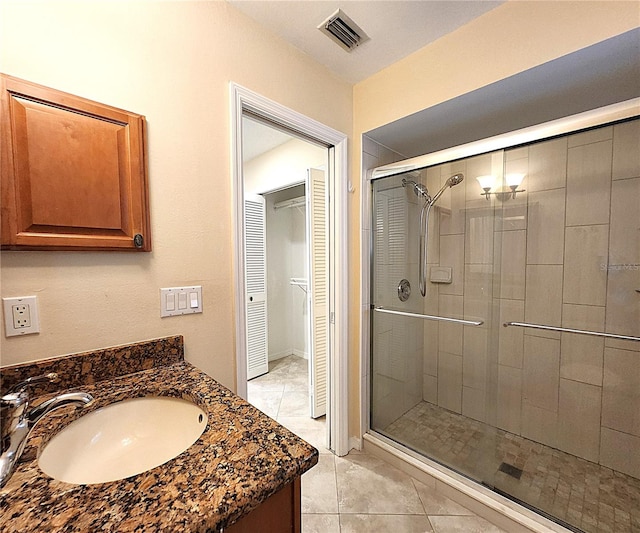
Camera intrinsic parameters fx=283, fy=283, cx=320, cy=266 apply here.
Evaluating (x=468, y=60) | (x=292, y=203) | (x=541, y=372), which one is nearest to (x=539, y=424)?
(x=541, y=372)

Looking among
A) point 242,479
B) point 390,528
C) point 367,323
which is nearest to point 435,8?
point 367,323

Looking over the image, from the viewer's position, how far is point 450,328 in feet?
7.13

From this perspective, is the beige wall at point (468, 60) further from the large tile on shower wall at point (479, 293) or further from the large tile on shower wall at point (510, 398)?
the large tile on shower wall at point (510, 398)

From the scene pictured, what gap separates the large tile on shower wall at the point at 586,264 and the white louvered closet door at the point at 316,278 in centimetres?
161

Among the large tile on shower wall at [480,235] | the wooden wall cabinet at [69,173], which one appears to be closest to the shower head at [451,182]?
the large tile on shower wall at [480,235]

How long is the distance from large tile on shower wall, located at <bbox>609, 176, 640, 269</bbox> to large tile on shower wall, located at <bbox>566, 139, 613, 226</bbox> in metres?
0.04

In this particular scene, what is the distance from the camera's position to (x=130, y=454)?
2.68 ft

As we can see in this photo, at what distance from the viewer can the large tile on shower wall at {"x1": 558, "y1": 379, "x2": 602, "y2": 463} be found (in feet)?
5.72

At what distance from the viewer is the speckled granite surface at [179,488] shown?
446mm

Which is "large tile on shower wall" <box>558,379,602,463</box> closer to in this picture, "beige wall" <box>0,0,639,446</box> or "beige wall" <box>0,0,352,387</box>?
"beige wall" <box>0,0,639,446</box>

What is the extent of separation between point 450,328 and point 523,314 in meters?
0.48

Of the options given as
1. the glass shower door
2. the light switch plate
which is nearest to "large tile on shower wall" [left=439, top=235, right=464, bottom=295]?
the glass shower door

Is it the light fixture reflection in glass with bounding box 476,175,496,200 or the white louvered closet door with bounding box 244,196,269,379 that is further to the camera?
the white louvered closet door with bounding box 244,196,269,379

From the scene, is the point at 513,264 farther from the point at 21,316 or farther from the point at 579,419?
the point at 21,316
